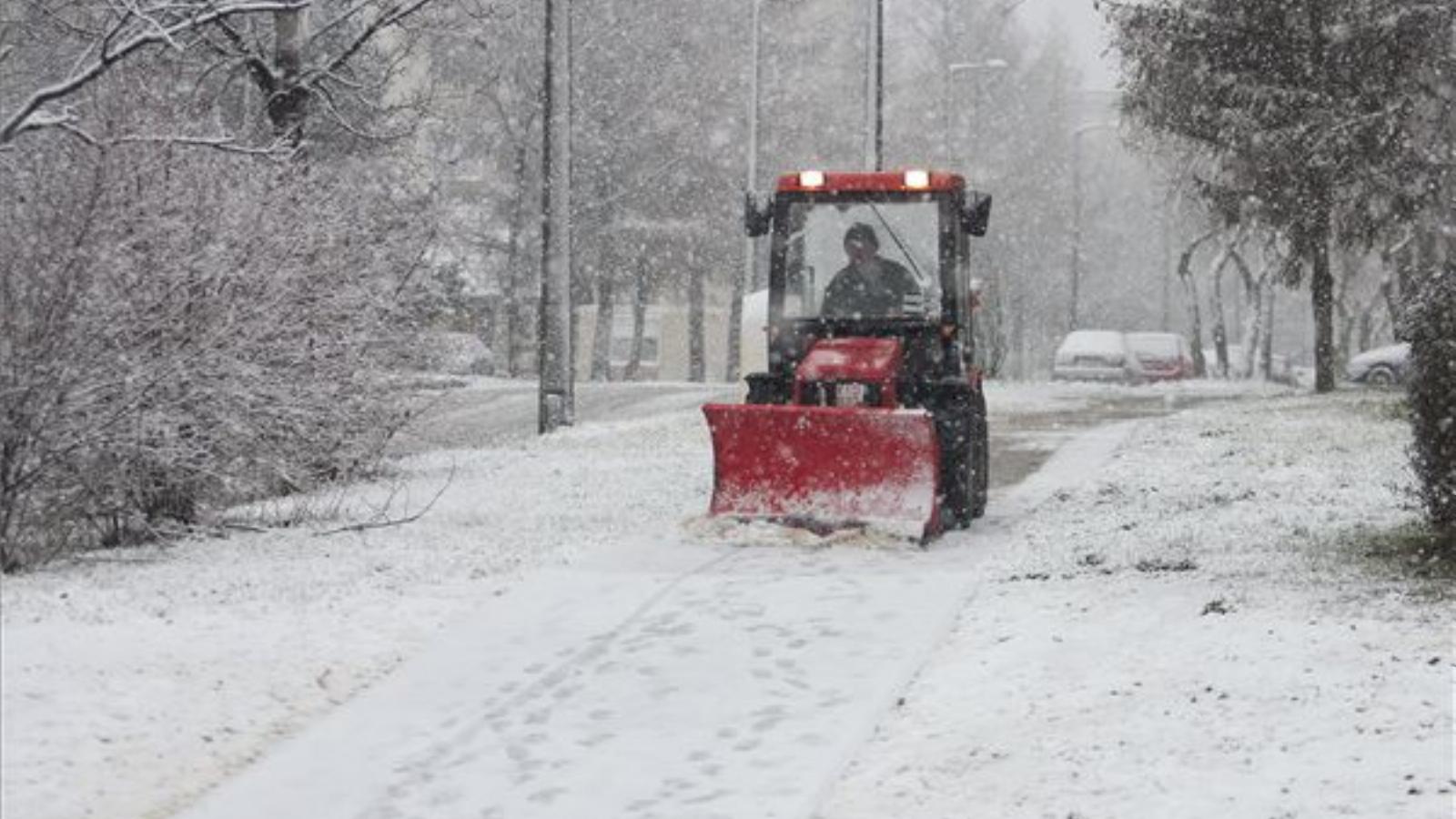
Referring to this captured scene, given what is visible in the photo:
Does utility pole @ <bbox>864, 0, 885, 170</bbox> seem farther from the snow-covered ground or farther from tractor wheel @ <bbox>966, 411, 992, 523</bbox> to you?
the snow-covered ground

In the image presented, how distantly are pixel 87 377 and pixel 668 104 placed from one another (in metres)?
35.9

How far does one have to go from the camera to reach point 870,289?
44.7ft

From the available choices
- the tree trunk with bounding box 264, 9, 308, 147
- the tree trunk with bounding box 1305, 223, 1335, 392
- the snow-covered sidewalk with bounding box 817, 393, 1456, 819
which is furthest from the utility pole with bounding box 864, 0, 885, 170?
the snow-covered sidewalk with bounding box 817, 393, 1456, 819

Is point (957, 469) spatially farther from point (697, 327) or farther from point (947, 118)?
point (947, 118)

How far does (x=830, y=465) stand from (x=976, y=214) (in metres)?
2.33

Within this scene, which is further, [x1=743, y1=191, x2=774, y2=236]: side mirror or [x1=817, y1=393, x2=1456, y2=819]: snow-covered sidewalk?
[x1=743, y1=191, x2=774, y2=236]: side mirror

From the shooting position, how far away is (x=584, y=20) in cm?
4341

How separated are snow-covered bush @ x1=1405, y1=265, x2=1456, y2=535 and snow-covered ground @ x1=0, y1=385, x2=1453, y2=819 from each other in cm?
56

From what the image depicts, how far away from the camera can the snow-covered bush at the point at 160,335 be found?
959cm

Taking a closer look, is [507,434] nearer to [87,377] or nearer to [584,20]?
[87,377]

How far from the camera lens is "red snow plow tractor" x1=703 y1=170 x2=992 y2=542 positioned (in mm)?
12375

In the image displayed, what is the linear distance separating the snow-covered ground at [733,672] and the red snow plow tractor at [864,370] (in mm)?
429

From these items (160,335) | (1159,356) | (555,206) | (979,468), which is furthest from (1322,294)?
(160,335)

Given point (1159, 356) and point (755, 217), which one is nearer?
point (755, 217)
